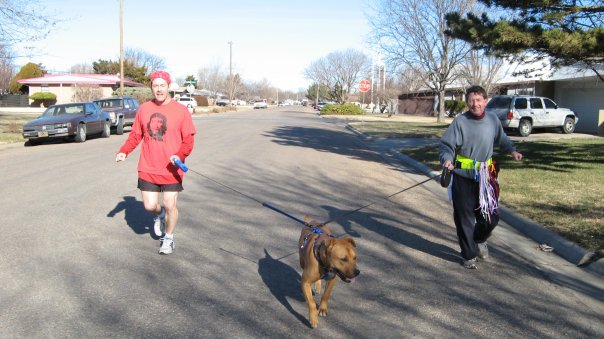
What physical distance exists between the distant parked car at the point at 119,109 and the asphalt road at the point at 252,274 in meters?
14.5

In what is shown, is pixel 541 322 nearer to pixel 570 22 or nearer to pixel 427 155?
pixel 570 22

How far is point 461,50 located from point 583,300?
1171 inches

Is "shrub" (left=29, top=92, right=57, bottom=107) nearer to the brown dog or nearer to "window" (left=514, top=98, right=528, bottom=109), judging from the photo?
"window" (left=514, top=98, right=528, bottom=109)

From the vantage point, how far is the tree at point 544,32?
33.3 feet

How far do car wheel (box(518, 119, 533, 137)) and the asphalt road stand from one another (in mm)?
14671

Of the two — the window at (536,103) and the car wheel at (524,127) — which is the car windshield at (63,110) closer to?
the car wheel at (524,127)

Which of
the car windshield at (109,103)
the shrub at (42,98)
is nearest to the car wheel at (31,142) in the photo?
the car windshield at (109,103)

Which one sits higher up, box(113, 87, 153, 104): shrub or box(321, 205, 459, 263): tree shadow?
box(113, 87, 153, 104): shrub

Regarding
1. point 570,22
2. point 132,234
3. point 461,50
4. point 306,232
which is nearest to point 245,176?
point 132,234

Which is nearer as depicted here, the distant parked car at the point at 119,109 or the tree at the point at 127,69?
the distant parked car at the point at 119,109

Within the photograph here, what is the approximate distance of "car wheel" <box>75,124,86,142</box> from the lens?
19328 millimetres

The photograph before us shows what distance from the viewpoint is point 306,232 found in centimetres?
433

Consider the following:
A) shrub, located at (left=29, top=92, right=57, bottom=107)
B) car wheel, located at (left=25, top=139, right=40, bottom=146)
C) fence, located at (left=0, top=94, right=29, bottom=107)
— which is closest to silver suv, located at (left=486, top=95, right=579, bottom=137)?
car wheel, located at (left=25, top=139, right=40, bottom=146)

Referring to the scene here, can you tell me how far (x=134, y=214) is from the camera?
7.39 m
